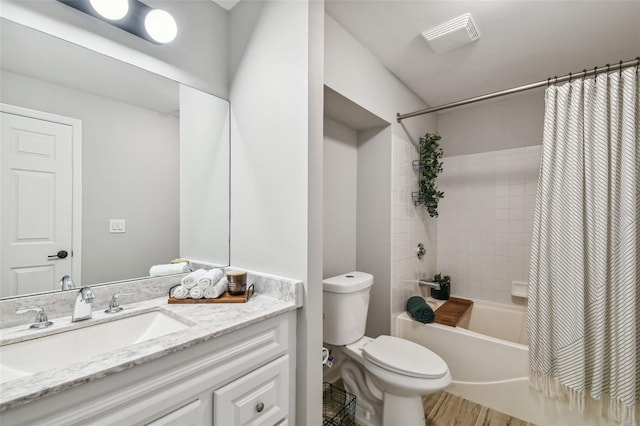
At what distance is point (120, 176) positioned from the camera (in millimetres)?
1175

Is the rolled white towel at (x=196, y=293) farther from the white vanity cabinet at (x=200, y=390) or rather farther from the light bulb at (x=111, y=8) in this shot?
the light bulb at (x=111, y=8)

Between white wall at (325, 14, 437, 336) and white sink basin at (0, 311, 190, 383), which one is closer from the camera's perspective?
white sink basin at (0, 311, 190, 383)

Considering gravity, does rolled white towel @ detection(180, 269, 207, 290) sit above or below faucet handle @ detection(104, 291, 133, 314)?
above

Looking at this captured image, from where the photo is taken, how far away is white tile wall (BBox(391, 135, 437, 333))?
2.21 meters

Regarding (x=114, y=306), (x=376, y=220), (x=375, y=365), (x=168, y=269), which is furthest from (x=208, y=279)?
(x=376, y=220)

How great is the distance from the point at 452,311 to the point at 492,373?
0.57m

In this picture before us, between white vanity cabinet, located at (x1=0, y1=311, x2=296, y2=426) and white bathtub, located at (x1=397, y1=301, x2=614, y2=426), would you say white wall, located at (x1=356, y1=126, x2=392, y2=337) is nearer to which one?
white bathtub, located at (x1=397, y1=301, x2=614, y2=426)

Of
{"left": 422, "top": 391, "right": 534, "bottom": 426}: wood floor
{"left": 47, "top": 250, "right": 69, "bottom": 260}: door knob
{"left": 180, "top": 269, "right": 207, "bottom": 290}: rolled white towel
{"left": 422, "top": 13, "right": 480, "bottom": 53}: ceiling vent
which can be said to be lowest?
{"left": 422, "top": 391, "right": 534, "bottom": 426}: wood floor

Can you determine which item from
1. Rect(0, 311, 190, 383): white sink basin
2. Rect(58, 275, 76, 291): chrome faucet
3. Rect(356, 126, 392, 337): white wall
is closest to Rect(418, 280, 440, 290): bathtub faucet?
Rect(356, 126, 392, 337): white wall

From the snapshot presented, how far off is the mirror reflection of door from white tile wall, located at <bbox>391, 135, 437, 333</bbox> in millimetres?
1922

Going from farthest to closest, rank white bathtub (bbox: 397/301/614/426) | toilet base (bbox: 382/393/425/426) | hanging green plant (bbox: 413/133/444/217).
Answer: hanging green plant (bbox: 413/133/444/217), white bathtub (bbox: 397/301/614/426), toilet base (bbox: 382/393/425/426)

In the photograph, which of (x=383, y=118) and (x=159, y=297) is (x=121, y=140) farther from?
(x=383, y=118)

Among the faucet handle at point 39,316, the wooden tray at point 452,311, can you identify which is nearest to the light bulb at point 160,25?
the faucet handle at point 39,316

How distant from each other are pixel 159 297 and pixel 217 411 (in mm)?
623
